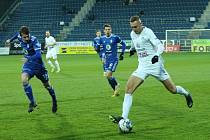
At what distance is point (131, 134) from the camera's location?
29.9 ft

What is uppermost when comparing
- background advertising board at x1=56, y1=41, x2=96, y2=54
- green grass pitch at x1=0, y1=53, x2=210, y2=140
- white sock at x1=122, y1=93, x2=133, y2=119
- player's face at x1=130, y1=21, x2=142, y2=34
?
player's face at x1=130, y1=21, x2=142, y2=34

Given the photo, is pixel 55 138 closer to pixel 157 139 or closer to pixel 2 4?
pixel 157 139

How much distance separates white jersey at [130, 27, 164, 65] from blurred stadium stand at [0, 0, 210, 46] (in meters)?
44.0

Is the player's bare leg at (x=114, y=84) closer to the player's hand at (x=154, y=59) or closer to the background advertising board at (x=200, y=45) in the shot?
the player's hand at (x=154, y=59)

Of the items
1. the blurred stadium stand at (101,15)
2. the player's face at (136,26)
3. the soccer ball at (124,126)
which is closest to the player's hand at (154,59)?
the player's face at (136,26)

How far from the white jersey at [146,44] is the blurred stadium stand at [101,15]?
144ft

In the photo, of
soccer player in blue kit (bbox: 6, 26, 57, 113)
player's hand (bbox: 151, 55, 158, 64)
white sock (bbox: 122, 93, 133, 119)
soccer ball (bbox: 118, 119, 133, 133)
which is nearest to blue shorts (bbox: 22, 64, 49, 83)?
soccer player in blue kit (bbox: 6, 26, 57, 113)

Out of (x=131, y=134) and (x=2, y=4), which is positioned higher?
(x=2, y=4)

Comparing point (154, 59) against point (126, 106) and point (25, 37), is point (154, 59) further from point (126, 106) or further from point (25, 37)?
point (25, 37)

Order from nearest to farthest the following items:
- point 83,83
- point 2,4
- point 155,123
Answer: point 155,123, point 83,83, point 2,4

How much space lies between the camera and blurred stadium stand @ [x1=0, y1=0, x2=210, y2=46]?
5528 cm

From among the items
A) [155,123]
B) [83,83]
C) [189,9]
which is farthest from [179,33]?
[155,123]

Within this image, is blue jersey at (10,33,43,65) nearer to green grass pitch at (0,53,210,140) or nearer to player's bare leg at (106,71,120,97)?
green grass pitch at (0,53,210,140)

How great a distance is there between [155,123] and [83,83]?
33.5ft
